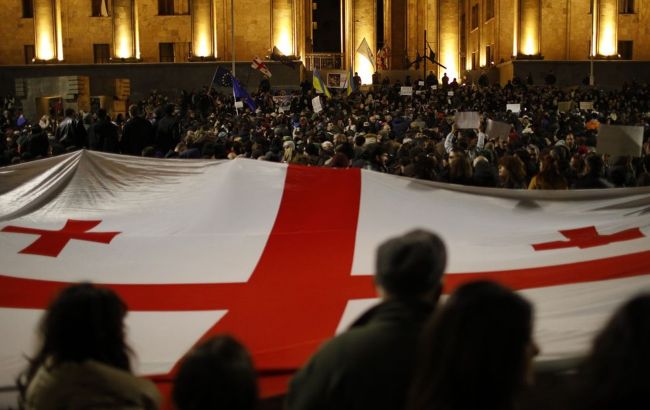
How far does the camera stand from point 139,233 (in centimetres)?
755

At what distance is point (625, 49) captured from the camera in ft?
153

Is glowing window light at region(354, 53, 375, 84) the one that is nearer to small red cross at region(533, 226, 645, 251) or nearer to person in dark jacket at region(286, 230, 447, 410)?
small red cross at region(533, 226, 645, 251)

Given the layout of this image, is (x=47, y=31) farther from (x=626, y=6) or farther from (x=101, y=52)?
(x=626, y=6)

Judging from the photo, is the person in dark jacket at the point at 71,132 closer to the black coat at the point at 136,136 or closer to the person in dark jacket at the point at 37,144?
the person in dark jacket at the point at 37,144

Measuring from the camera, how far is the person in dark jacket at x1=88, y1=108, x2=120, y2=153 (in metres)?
14.3

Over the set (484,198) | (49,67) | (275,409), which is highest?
(49,67)

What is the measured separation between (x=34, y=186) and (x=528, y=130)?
1434 cm

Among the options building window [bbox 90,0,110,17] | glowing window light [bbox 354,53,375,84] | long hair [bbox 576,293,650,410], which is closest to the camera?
long hair [bbox 576,293,650,410]

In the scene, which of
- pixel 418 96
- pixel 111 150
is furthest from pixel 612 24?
pixel 111 150

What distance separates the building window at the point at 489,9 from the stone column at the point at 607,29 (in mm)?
6499

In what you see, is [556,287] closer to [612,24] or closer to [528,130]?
[528,130]

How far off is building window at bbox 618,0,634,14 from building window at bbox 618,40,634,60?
1561 millimetres

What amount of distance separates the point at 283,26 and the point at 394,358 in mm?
44251

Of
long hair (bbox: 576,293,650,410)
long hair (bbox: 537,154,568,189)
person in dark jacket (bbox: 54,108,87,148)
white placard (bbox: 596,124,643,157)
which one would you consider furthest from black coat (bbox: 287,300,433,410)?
person in dark jacket (bbox: 54,108,87,148)
